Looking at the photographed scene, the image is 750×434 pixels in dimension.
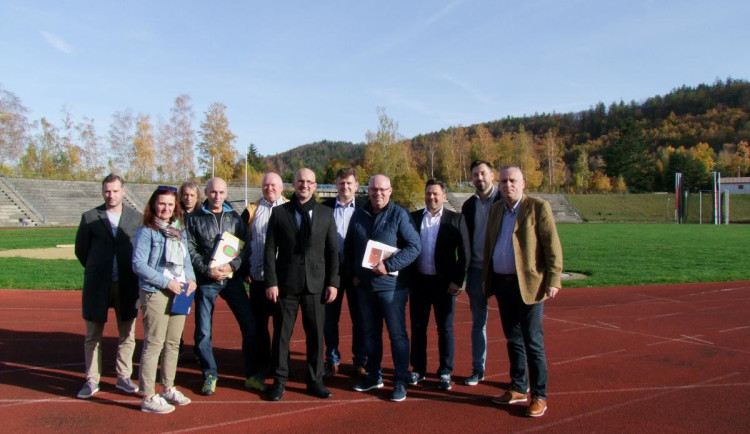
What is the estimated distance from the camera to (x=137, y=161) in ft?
202

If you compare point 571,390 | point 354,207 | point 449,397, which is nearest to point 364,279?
point 354,207

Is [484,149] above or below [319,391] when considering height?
above

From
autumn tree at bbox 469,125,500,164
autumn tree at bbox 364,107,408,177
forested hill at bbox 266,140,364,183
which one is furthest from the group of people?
forested hill at bbox 266,140,364,183

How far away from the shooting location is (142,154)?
61156mm

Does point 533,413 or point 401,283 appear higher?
point 401,283

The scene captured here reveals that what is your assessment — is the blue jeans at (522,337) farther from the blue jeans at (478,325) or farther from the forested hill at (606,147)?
the forested hill at (606,147)

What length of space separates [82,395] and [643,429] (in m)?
4.69

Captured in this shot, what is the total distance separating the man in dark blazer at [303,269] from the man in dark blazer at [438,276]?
2.80ft

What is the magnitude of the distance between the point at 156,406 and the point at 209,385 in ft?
1.86

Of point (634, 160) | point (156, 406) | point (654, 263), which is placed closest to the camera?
point (156, 406)

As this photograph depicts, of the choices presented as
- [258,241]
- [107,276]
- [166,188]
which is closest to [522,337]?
[258,241]

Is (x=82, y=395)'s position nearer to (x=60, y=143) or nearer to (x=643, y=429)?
(x=643, y=429)

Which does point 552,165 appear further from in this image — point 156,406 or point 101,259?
point 156,406

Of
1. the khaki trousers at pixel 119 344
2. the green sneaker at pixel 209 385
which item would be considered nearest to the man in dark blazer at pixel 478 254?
the green sneaker at pixel 209 385
